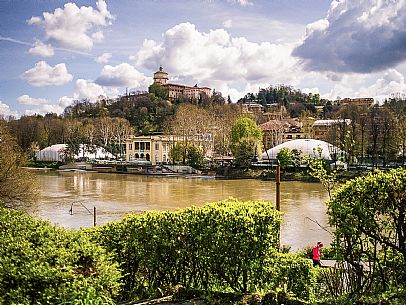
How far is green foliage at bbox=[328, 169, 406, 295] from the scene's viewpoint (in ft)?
19.0

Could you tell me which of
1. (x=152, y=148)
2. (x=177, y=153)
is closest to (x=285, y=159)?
(x=177, y=153)

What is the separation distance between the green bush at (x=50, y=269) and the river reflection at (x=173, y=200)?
13.0 metres

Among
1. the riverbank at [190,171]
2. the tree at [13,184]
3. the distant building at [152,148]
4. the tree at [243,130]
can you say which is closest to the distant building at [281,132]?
the distant building at [152,148]

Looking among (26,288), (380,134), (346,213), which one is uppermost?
(380,134)

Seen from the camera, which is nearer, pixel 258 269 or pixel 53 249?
pixel 53 249

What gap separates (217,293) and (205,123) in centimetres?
6230

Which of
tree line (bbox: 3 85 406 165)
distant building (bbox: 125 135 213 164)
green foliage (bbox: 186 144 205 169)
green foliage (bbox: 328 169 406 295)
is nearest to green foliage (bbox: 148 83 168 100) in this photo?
tree line (bbox: 3 85 406 165)

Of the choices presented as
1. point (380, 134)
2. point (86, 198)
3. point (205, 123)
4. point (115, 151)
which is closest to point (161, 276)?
point (86, 198)

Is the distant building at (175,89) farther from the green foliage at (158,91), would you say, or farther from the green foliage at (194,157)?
the green foliage at (194,157)

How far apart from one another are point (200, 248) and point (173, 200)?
78.8ft

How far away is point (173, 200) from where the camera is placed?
3128 cm

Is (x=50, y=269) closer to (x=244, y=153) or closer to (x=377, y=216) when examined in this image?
(x=377, y=216)

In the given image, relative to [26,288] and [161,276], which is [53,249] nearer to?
[26,288]

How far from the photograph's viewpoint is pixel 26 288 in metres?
4.13
